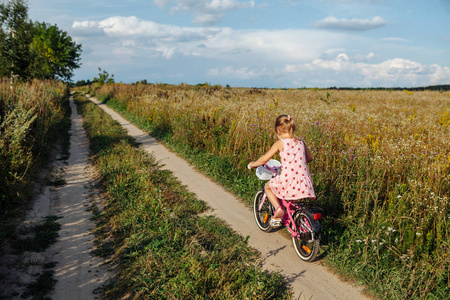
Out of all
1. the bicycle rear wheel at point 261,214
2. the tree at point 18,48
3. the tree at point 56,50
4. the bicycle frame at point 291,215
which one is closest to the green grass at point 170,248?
the bicycle rear wheel at point 261,214

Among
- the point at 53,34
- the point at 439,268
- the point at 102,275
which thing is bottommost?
the point at 102,275

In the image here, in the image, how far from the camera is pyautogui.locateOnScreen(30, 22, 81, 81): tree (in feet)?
155

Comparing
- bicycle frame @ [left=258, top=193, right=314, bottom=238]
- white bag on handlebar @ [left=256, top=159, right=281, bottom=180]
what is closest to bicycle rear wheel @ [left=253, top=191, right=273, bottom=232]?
bicycle frame @ [left=258, top=193, right=314, bottom=238]

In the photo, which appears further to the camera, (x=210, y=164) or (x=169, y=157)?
(x=169, y=157)

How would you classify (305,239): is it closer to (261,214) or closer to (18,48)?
(261,214)

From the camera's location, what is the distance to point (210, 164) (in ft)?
29.9

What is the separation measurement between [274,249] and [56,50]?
2241 inches

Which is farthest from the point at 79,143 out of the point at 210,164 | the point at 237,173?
the point at 237,173

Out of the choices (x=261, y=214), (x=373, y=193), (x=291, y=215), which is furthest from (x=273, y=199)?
(x=373, y=193)

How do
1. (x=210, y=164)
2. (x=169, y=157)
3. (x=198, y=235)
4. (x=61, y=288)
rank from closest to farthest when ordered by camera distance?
(x=61, y=288) < (x=198, y=235) < (x=210, y=164) < (x=169, y=157)

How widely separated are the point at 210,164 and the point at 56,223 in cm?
447

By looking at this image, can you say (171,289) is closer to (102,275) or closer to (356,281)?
(102,275)

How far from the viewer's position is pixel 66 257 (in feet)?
15.8

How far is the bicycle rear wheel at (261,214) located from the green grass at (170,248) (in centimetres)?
58
